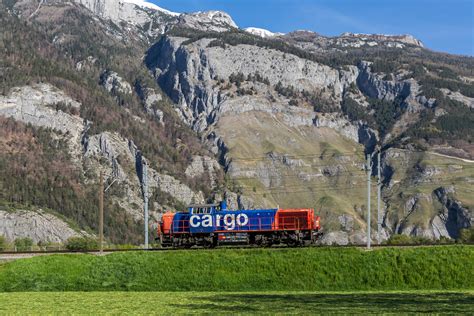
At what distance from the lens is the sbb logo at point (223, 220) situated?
8125 cm

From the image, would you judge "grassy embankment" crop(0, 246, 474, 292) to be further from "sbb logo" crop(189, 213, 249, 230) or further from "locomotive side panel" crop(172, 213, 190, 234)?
"locomotive side panel" crop(172, 213, 190, 234)

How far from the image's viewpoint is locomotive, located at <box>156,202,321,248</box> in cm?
8000

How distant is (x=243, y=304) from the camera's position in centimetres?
3869

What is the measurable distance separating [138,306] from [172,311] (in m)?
3.49

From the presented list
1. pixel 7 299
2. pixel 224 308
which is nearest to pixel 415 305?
pixel 224 308

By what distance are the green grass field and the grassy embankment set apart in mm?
9043

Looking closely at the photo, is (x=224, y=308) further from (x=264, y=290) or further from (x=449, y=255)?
(x=449, y=255)

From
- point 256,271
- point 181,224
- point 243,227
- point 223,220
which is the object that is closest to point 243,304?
point 256,271

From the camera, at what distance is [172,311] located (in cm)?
3466

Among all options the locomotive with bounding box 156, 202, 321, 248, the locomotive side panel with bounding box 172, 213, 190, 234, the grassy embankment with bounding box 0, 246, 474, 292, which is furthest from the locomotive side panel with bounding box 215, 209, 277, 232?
the grassy embankment with bounding box 0, 246, 474, 292

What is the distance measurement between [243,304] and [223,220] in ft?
140

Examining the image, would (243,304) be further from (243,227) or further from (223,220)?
(223,220)

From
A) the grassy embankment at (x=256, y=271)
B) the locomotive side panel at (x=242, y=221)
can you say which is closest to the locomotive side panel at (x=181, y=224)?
the locomotive side panel at (x=242, y=221)

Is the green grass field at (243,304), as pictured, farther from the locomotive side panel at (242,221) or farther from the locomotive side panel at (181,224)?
the locomotive side panel at (181,224)
